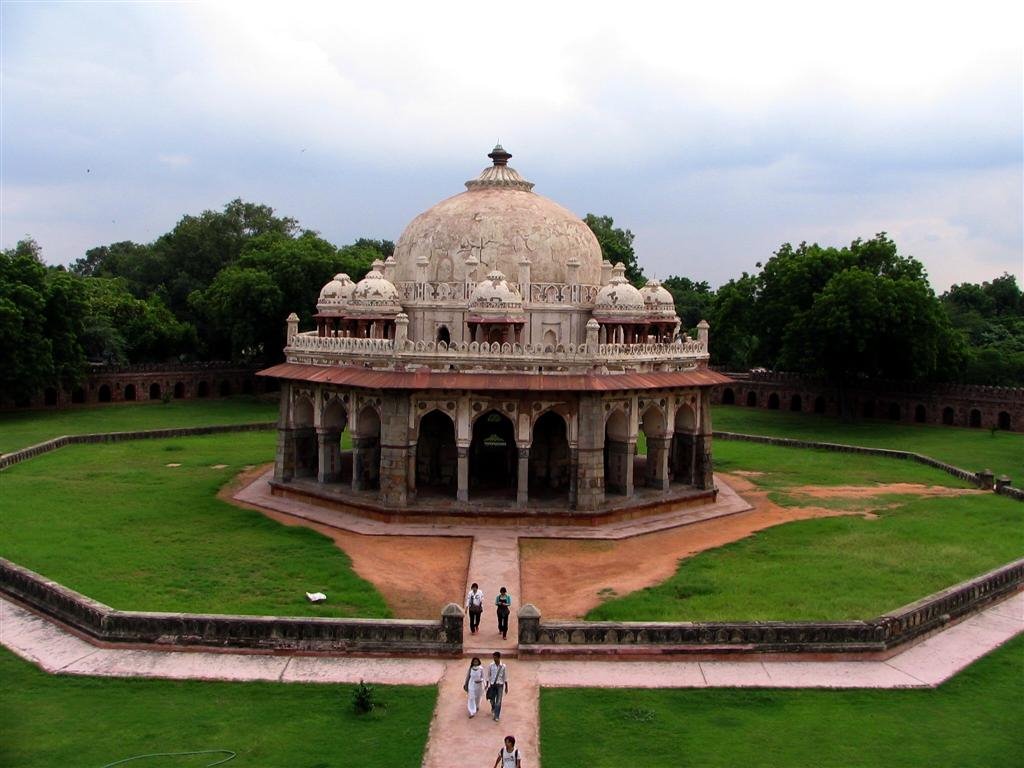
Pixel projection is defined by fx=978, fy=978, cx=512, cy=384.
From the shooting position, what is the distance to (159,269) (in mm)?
87125

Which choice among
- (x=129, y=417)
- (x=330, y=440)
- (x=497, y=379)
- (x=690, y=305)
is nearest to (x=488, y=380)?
(x=497, y=379)

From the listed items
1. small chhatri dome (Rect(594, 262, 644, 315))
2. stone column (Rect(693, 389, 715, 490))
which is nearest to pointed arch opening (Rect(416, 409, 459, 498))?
small chhatri dome (Rect(594, 262, 644, 315))

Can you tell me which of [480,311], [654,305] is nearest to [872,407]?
[654,305]

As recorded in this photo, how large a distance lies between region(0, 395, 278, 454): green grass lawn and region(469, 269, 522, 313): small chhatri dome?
22.8 metres

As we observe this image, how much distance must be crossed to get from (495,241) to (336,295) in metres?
6.21

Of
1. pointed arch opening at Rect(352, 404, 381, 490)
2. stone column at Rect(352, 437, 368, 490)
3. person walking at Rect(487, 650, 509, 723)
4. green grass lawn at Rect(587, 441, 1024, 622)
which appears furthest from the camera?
stone column at Rect(352, 437, 368, 490)

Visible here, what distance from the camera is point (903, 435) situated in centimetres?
4975

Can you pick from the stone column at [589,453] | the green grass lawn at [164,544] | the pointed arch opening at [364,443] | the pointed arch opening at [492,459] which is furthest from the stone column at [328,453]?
the stone column at [589,453]

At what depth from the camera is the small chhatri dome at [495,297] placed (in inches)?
1237

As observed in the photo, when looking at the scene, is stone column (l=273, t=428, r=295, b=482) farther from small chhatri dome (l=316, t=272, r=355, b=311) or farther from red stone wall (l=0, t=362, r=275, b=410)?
red stone wall (l=0, t=362, r=275, b=410)

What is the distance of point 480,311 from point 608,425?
565 cm

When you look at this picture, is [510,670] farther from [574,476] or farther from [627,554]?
[574,476]

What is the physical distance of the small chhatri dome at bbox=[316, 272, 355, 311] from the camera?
116 ft

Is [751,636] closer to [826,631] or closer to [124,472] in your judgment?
[826,631]
